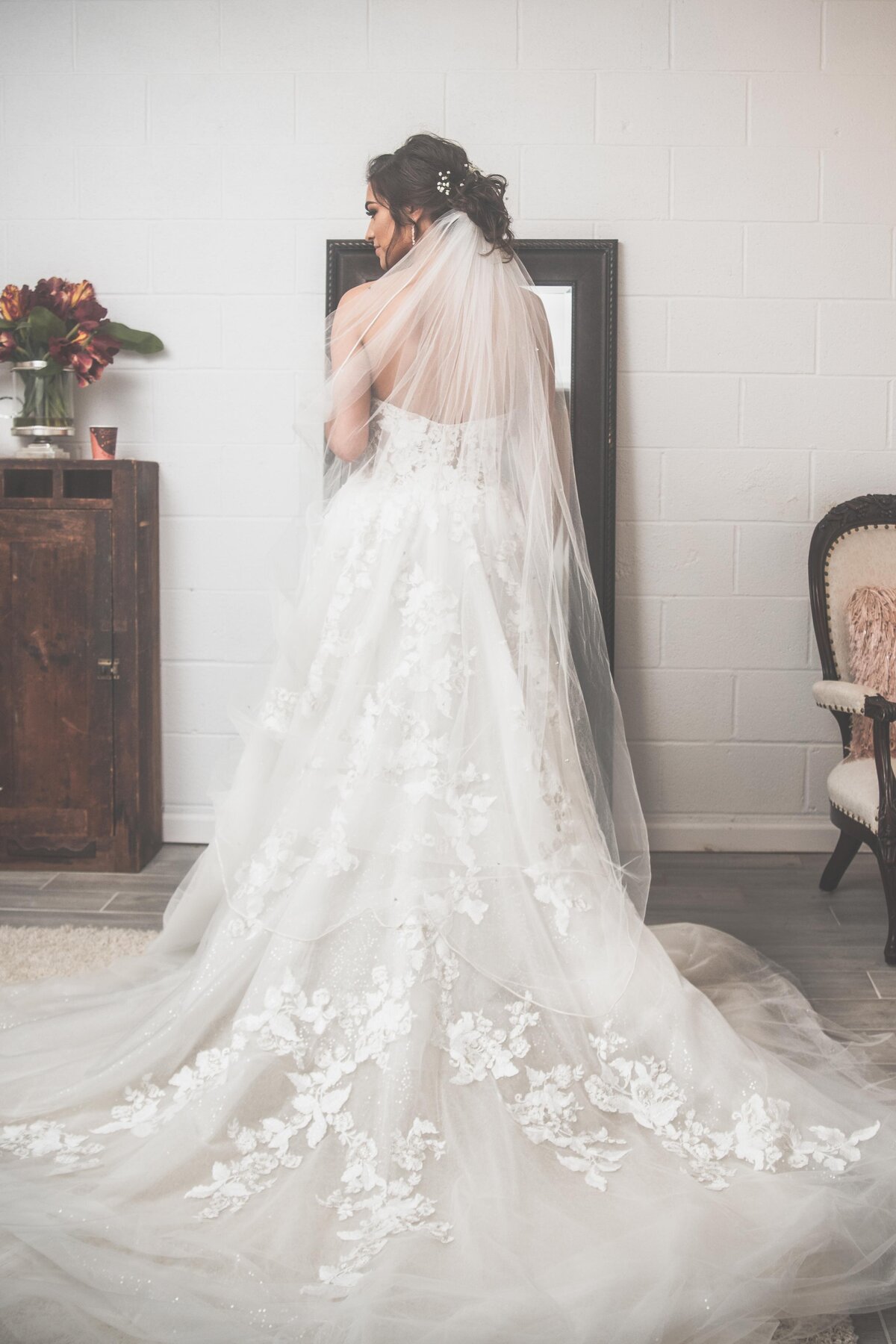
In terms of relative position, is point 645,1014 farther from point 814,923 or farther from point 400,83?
point 400,83

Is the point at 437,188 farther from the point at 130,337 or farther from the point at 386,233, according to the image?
the point at 130,337

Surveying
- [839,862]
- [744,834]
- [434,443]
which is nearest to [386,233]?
[434,443]

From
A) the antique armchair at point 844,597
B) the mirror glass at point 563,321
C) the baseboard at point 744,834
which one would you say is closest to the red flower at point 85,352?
the mirror glass at point 563,321

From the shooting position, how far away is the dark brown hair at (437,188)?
7.02ft

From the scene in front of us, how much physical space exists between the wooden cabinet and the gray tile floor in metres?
0.13

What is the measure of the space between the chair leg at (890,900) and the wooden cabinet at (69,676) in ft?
6.81

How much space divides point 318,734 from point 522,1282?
94 centimetres

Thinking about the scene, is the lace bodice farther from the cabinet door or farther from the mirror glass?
the cabinet door

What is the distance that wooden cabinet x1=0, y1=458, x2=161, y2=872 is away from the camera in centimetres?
346

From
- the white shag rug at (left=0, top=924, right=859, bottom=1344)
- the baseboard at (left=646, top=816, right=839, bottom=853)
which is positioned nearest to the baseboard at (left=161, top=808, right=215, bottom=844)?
the white shag rug at (left=0, top=924, right=859, bottom=1344)

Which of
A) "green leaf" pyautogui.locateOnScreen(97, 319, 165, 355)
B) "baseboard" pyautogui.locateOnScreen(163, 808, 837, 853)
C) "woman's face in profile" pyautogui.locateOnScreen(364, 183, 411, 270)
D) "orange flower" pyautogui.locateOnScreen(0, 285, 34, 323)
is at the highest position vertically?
"orange flower" pyautogui.locateOnScreen(0, 285, 34, 323)

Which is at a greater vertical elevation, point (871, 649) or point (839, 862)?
point (871, 649)

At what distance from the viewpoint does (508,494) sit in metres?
2.23

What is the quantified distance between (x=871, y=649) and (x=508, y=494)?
153 centimetres
